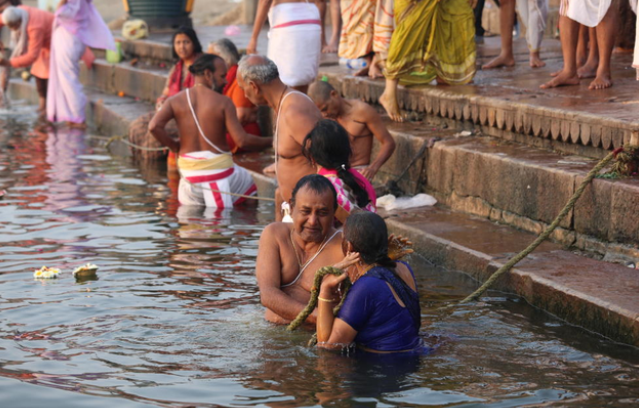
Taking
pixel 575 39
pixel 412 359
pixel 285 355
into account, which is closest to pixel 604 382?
pixel 412 359

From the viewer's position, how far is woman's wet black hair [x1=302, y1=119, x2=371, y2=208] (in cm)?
546

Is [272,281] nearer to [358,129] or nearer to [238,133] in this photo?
[358,129]

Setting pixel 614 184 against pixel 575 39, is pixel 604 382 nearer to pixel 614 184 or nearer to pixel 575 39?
pixel 614 184

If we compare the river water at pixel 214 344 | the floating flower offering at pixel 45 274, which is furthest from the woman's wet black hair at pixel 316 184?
the floating flower offering at pixel 45 274

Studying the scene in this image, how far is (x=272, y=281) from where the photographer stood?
16.7ft

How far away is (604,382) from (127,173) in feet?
22.7

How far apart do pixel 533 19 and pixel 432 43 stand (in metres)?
1.48

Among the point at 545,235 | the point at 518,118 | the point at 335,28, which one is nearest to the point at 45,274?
the point at 545,235

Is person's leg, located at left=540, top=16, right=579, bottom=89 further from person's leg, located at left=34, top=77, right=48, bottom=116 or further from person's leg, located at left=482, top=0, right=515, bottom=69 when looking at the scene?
person's leg, located at left=34, top=77, right=48, bottom=116

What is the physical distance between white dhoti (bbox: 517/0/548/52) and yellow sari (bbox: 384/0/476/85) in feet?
3.52

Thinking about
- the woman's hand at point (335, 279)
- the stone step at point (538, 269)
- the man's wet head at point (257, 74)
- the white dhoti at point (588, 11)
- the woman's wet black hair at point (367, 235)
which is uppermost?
the white dhoti at point (588, 11)

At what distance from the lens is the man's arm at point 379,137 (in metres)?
7.45

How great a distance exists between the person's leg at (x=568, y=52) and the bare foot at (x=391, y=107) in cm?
130

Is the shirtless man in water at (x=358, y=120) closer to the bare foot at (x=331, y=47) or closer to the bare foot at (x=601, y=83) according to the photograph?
the bare foot at (x=601, y=83)
